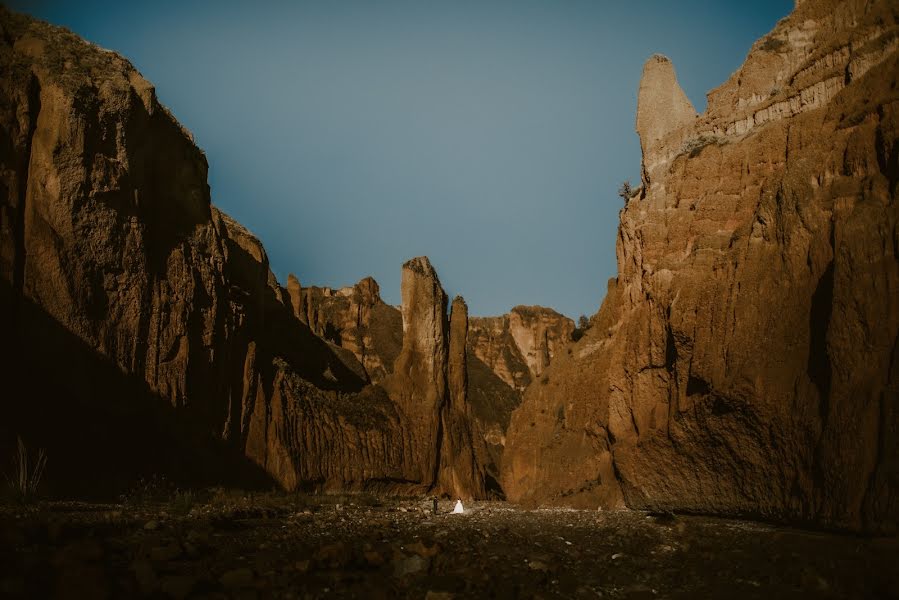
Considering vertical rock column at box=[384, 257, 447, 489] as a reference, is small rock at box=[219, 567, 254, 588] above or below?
below

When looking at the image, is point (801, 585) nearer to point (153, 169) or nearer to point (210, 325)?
point (210, 325)

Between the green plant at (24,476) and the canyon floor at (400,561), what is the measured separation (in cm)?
96

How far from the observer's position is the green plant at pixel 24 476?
15289 millimetres

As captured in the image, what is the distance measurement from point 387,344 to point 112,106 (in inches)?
2682

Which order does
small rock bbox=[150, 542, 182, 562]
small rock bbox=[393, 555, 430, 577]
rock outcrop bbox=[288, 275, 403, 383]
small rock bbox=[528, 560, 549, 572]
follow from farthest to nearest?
rock outcrop bbox=[288, 275, 403, 383] < small rock bbox=[528, 560, 549, 572] < small rock bbox=[393, 555, 430, 577] < small rock bbox=[150, 542, 182, 562]

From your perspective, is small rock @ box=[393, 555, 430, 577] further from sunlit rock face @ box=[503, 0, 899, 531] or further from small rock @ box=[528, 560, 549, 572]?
sunlit rock face @ box=[503, 0, 899, 531]

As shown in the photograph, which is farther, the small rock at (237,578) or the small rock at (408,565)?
the small rock at (408,565)

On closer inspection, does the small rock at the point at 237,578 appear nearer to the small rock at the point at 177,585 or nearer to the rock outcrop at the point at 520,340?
the small rock at the point at 177,585

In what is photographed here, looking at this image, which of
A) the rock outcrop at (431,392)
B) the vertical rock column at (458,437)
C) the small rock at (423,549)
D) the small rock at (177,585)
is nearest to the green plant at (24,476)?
the small rock at (177,585)

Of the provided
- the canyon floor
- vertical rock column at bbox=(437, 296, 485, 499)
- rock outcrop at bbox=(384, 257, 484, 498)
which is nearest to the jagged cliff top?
the canyon floor

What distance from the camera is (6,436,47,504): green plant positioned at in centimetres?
1529

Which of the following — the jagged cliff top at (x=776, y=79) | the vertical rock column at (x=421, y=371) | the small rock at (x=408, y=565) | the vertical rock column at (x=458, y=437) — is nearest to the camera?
the small rock at (x=408, y=565)

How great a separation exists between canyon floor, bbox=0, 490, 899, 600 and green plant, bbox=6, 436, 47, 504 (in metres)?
0.96

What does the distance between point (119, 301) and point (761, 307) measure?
67.4 feet
